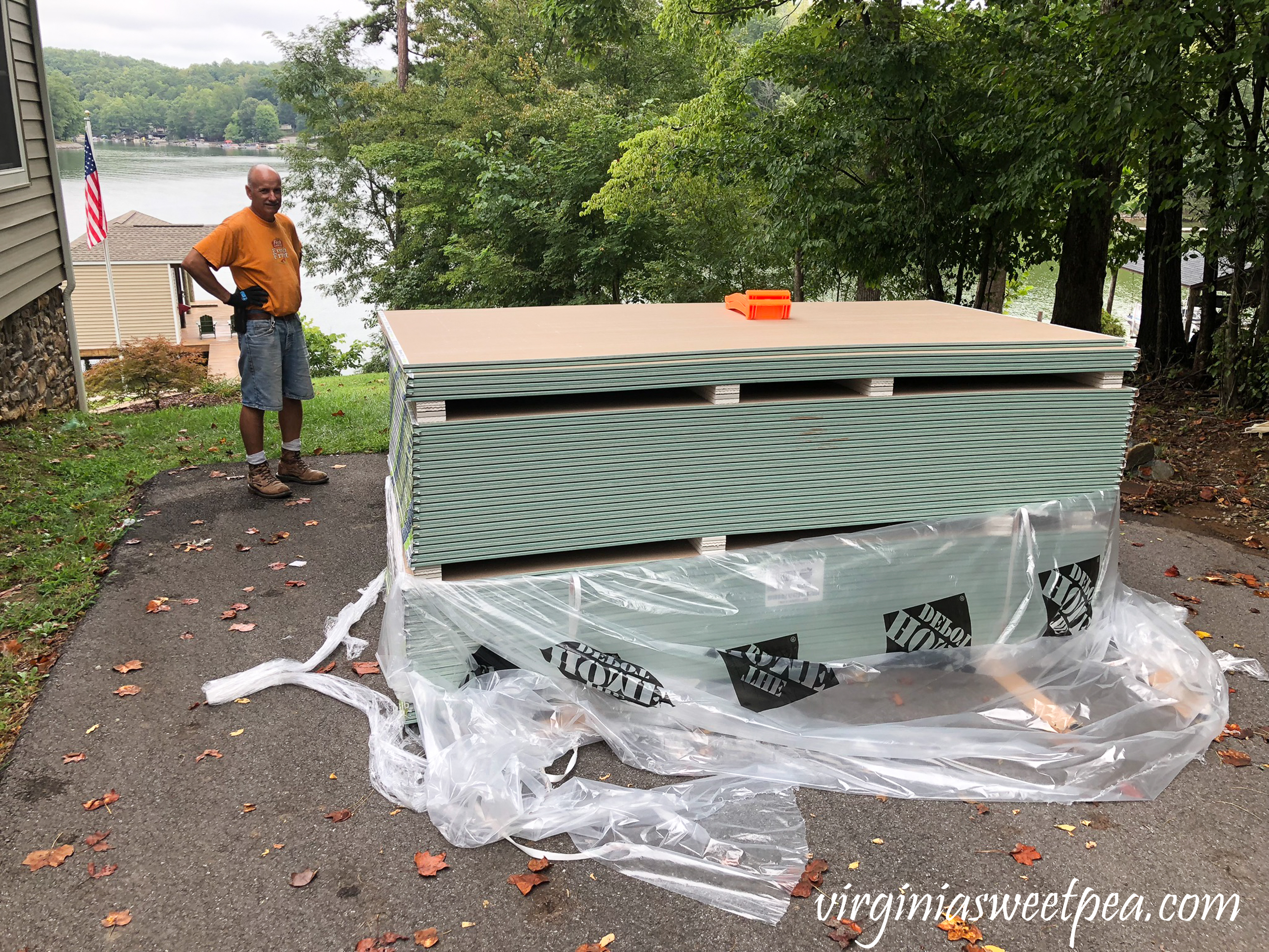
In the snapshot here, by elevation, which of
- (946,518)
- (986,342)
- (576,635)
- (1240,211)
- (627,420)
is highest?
(1240,211)

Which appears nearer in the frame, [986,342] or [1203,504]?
[986,342]

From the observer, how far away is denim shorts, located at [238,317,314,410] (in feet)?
17.7

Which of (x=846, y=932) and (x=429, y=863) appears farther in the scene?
(x=429, y=863)

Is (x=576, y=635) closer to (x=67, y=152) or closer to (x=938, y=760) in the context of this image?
(x=938, y=760)

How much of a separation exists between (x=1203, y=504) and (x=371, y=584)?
5602 mm

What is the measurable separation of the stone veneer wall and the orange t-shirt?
3304 millimetres

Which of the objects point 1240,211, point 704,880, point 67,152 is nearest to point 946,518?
point 704,880

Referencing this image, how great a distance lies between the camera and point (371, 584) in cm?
457

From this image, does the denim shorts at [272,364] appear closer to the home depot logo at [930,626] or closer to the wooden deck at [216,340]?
the home depot logo at [930,626]

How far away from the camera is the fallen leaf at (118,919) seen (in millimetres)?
2393

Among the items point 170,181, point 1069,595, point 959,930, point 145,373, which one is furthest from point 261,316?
point 170,181

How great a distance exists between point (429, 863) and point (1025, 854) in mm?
1791

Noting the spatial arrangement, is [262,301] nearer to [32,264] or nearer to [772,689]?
[772,689]

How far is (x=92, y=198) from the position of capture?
19625 millimetres
